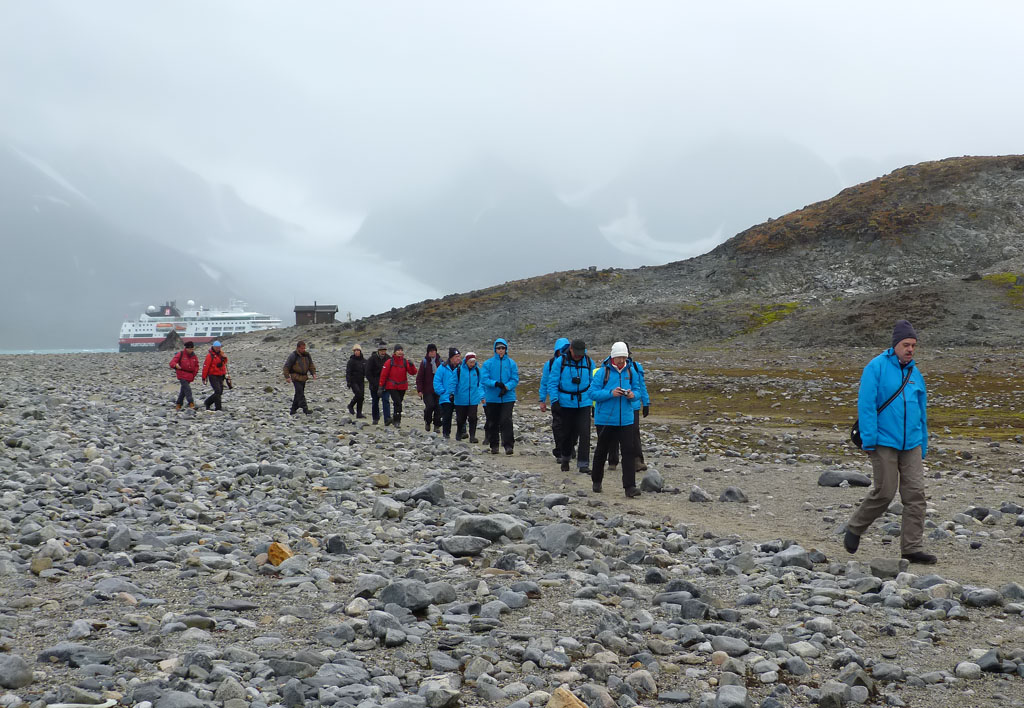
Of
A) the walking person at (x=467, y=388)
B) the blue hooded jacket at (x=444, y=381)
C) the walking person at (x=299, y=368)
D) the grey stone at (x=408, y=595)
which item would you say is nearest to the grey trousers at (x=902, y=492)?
the grey stone at (x=408, y=595)

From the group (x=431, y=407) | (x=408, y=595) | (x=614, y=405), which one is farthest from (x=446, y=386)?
(x=408, y=595)

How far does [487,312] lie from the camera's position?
3155 inches

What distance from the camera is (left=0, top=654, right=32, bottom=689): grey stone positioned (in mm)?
4492

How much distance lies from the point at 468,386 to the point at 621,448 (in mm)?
7289

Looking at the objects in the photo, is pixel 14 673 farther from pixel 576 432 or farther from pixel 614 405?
pixel 576 432

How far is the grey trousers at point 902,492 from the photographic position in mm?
8750

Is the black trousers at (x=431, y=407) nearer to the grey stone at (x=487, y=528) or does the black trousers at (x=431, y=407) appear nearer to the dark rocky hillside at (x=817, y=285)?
the grey stone at (x=487, y=528)

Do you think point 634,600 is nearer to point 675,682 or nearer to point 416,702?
point 675,682

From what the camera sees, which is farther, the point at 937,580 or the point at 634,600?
the point at 937,580

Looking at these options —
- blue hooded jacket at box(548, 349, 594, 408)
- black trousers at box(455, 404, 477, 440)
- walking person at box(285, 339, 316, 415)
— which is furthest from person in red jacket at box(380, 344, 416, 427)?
blue hooded jacket at box(548, 349, 594, 408)

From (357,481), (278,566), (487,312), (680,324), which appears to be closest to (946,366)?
(680,324)

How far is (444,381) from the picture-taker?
20422mm

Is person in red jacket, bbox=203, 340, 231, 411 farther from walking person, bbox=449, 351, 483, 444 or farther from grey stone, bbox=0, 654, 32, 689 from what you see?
grey stone, bbox=0, 654, 32, 689

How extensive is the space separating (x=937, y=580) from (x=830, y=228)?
84087 mm
